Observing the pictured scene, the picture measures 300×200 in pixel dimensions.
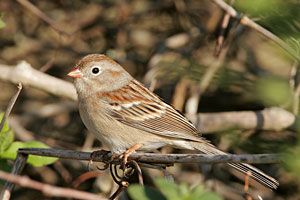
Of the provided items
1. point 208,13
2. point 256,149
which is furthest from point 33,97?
point 256,149

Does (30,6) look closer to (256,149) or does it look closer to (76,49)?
(76,49)

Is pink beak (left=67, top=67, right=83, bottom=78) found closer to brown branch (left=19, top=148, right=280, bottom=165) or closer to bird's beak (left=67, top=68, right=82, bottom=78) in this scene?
bird's beak (left=67, top=68, right=82, bottom=78)

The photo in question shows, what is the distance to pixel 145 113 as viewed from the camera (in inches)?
115

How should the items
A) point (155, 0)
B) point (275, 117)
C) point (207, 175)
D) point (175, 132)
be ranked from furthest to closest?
1. point (155, 0)
2. point (207, 175)
3. point (275, 117)
4. point (175, 132)

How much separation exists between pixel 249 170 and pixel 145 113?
0.88m

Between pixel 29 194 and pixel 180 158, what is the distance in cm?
313

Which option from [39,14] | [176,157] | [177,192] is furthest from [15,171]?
[39,14]

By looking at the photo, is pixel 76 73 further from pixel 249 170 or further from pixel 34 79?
pixel 249 170

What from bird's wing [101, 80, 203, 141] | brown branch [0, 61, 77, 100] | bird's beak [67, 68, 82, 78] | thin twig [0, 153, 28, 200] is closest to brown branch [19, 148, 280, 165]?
thin twig [0, 153, 28, 200]

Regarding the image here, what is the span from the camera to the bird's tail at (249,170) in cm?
194

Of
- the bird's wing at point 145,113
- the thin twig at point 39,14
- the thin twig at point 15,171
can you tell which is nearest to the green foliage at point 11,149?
the thin twig at point 15,171

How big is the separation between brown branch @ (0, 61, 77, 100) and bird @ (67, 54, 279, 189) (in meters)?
0.79

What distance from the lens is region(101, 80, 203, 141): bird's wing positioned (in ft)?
9.12

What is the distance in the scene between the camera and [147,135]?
9.20ft
